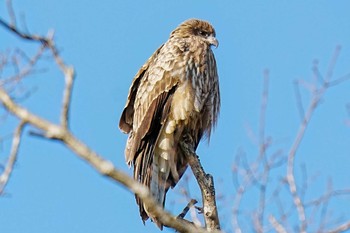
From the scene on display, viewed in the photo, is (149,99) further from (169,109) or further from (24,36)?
(24,36)

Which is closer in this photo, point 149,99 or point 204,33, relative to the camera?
point 149,99

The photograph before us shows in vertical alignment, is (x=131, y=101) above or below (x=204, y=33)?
below

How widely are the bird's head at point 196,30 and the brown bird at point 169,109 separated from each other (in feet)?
0.47

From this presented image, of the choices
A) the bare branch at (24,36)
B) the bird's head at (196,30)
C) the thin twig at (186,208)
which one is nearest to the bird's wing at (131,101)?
the bird's head at (196,30)

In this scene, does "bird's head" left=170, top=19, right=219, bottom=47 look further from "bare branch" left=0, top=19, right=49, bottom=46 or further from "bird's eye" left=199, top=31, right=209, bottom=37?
"bare branch" left=0, top=19, right=49, bottom=46

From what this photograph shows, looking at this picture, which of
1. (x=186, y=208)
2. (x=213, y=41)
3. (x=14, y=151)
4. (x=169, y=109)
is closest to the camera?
(x=14, y=151)

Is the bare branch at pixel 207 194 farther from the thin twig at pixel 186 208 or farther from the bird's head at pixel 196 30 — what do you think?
the bird's head at pixel 196 30

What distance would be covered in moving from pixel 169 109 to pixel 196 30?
1.31 m

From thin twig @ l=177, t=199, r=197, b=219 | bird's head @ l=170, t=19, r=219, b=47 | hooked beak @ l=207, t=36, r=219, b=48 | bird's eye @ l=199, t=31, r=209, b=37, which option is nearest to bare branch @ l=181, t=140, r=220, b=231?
thin twig @ l=177, t=199, r=197, b=219

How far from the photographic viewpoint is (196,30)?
8828 millimetres

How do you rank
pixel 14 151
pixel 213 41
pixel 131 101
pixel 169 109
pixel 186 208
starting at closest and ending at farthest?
pixel 14 151 < pixel 186 208 < pixel 169 109 < pixel 131 101 < pixel 213 41

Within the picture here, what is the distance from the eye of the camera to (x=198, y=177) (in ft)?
21.2

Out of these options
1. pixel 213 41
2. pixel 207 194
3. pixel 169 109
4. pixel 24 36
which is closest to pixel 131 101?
pixel 169 109

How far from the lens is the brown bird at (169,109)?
7613 millimetres
